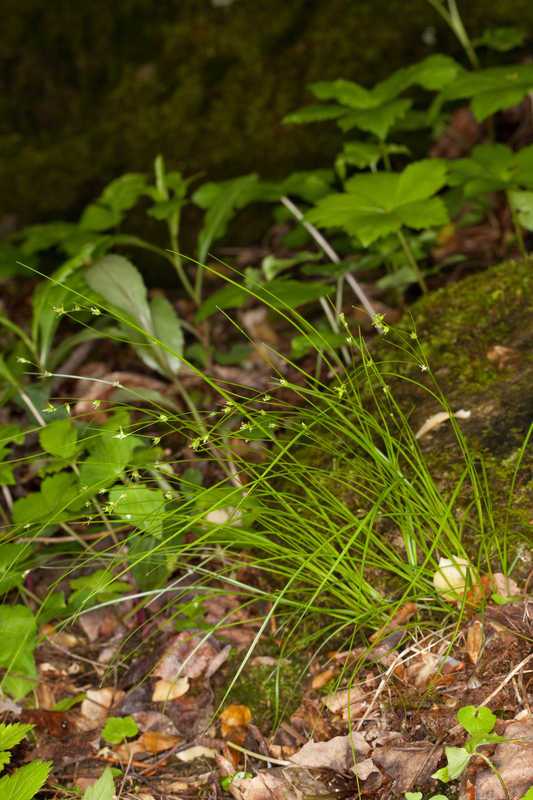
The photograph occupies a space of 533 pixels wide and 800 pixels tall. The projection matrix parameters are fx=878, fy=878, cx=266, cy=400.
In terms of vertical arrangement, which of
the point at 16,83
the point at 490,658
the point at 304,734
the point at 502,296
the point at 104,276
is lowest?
the point at 304,734

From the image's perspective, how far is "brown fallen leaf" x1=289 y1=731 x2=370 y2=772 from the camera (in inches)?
64.7

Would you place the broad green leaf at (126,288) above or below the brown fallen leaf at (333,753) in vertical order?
above

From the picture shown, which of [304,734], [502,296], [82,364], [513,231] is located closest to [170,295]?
[82,364]

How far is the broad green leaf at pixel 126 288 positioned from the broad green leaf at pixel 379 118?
2.53ft

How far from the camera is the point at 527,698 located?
157 centimetres

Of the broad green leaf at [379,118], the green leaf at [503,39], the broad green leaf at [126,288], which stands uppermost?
the broad green leaf at [379,118]

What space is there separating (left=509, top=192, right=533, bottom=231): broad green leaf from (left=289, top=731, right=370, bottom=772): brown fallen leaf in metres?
1.54

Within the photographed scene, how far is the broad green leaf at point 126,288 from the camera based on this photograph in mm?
2496

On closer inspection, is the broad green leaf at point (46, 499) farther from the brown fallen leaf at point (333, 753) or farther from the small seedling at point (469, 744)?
the small seedling at point (469, 744)

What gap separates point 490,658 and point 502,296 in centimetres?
103

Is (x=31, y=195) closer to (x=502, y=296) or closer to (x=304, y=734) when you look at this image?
(x=502, y=296)

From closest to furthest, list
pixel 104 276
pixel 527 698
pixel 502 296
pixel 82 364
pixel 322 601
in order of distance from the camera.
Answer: pixel 527 698, pixel 322 601, pixel 502 296, pixel 104 276, pixel 82 364

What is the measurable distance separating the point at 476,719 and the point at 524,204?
1537 millimetres

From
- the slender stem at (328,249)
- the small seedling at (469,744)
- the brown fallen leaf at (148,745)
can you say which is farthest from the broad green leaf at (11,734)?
the slender stem at (328,249)
